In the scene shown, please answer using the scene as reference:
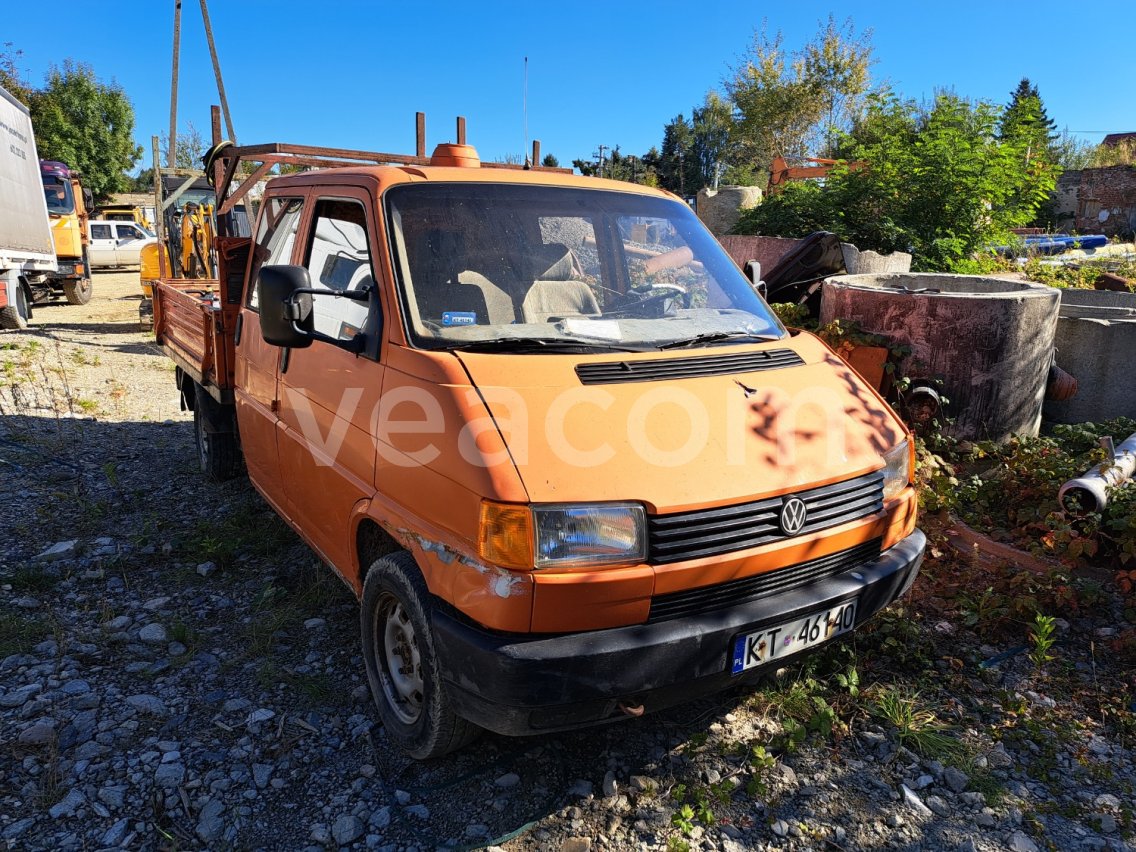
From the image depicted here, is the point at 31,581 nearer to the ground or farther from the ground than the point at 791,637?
nearer to the ground

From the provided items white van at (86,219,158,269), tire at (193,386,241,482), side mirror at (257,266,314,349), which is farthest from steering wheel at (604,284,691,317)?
white van at (86,219,158,269)

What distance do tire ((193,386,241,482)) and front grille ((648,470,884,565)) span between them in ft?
14.2

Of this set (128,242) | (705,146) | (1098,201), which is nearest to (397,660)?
(128,242)

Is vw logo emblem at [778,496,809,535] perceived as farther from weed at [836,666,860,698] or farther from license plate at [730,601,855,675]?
weed at [836,666,860,698]

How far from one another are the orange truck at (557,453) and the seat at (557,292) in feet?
0.03

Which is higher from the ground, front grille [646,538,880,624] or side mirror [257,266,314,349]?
side mirror [257,266,314,349]

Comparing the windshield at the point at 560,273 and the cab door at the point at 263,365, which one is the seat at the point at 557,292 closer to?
the windshield at the point at 560,273

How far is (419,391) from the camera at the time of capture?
2.66m

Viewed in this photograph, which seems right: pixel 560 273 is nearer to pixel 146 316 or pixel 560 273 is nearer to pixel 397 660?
pixel 397 660

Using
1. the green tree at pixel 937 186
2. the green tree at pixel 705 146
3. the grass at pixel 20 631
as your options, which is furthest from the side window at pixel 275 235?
the green tree at pixel 705 146

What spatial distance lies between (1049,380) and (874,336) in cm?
143

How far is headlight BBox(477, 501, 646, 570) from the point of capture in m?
2.27

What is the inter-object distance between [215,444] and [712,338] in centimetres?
406

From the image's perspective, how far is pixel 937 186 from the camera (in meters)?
8.19
